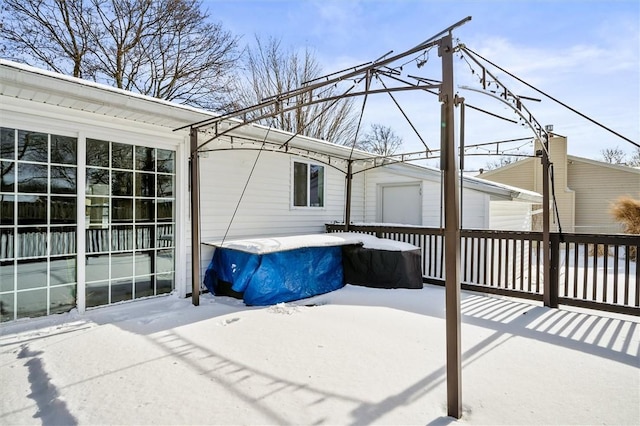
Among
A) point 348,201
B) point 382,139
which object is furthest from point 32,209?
point 382,139

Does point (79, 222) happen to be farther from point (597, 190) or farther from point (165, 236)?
point (597, 190)

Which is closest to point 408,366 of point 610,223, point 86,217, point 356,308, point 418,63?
point 356,308

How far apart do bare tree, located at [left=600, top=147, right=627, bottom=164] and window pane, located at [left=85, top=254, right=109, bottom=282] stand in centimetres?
3066

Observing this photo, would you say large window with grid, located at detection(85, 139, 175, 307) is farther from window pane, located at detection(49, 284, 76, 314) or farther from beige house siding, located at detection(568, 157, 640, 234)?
beige house siding, located at detection(568, 157, 640, 234)

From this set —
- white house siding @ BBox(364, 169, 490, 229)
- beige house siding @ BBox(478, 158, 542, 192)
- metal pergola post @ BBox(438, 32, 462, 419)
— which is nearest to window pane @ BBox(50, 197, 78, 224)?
metal pergola post @ BBox(438, 32, 462, 419)

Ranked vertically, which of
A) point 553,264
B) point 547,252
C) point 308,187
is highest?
point 308,187

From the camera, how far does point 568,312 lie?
450 centimetres

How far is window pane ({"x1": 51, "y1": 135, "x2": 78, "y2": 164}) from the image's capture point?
396cm

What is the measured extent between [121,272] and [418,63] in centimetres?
420

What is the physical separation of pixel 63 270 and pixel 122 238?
2.32 feet

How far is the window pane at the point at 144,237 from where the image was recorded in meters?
4.69

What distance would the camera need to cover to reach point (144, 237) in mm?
4762

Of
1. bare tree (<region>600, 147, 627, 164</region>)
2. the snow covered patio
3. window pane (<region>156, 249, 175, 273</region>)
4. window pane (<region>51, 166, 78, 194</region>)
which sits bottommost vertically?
the snow covered patio

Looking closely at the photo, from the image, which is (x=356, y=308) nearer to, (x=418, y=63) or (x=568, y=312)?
(x=568, y=312)
